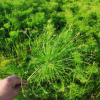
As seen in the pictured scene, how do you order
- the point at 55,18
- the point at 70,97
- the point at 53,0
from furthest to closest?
the point at 53,0 < the point at 55,18 < the point at 70,97

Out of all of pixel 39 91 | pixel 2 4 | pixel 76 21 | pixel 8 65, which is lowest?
pixel 39 91

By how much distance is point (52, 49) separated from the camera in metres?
1.25

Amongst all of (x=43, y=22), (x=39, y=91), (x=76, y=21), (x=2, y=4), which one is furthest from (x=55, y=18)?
(x=39, y=91)

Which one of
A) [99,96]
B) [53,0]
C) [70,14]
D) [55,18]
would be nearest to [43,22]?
[55,18]

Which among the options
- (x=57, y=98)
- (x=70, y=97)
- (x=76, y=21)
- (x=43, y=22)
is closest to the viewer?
(x=70, y=97)

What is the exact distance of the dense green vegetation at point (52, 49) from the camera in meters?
1.25

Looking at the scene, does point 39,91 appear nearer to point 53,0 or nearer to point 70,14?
point 70,14

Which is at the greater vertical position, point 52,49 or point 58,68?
point 52,49

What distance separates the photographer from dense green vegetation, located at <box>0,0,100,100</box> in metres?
1.25

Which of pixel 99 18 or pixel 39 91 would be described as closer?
pixel 39 91

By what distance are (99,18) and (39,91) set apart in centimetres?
133

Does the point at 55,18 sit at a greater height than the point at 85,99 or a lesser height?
greater

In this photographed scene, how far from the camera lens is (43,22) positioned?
1.82 metres

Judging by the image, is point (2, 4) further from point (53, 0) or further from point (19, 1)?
point (53, 0)
